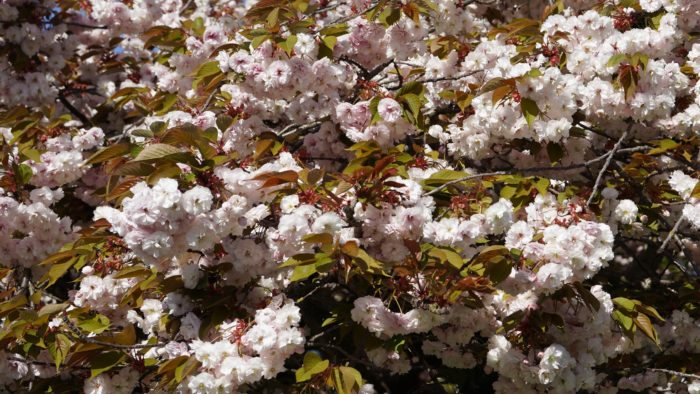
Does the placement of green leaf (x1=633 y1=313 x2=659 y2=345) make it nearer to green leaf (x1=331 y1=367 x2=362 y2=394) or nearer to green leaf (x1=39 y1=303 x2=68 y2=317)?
green leaf (x1=331 y1=367 x2=362 y2=394)

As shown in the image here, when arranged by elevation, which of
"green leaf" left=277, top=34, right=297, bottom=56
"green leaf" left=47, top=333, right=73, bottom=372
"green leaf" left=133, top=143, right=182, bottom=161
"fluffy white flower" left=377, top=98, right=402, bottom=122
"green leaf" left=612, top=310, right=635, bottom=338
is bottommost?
"green leaf" left=612, top=310, right=635, bottom=338

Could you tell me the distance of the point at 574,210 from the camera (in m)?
3.13

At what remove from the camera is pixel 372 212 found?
2.99 m

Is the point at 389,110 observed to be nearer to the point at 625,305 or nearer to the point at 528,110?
the point at 528,110

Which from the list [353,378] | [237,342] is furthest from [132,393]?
[353,378]

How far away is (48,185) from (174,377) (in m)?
1.77

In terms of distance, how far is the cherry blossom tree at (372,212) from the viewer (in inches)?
115

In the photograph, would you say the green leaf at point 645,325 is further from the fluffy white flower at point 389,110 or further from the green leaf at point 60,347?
the green leaf at point 60,347

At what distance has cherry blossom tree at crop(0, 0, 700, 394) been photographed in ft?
9.62

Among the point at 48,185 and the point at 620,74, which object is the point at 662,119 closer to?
the point at 620,74

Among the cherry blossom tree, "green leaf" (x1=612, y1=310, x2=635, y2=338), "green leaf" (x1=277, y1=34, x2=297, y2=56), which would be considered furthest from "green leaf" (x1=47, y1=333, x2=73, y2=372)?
"green leaf" (x1=612, y1=310, x2=635, y2=338)

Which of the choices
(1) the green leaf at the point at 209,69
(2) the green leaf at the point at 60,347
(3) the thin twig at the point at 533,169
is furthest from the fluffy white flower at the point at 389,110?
(2) the green leaf at the point at 60,347

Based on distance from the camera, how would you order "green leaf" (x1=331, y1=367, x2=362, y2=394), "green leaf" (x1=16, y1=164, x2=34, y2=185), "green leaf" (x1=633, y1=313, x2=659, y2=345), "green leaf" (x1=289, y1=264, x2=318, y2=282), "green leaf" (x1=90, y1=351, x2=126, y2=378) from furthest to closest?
1. "green leaf" (x1=16, y1=164, x2=34, y2=185)
2. "green leaf" (x1=633, y1=313, x2=659, y2=345)
3. "green leaf" (x1=90, y1=351, x2=126, y2=378)
4. "green leaf" (x1=331, y1=367, x2=362, y2=394)
5. "green leaf" (x1=289, y1=264, x2=318, y2=282)

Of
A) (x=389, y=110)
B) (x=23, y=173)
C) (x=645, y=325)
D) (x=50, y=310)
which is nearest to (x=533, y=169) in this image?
(x=389, y=110)
